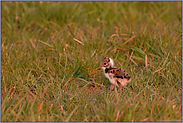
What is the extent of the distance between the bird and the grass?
0.59ft

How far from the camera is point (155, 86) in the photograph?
464 centimetres

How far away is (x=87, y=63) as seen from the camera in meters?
5.21

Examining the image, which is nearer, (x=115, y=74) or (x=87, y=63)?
(x=115, y=74)

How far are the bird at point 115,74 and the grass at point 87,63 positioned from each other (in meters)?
0.18

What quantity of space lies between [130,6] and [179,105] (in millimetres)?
5117

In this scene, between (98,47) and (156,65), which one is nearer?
(156,65)

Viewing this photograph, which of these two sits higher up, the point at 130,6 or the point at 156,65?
the point at 130,6

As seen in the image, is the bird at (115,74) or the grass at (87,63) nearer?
the grass at (87,63)

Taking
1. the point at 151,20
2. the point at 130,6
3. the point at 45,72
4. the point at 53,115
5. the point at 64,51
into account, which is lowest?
the point at 53,115

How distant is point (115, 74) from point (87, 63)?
2.63 feet

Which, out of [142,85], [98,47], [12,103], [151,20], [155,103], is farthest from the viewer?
[151,20]

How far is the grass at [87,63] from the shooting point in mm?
3785

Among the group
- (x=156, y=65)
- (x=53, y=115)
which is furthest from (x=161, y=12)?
(x=53, y=115)

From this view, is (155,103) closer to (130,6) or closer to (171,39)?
(171,39)
